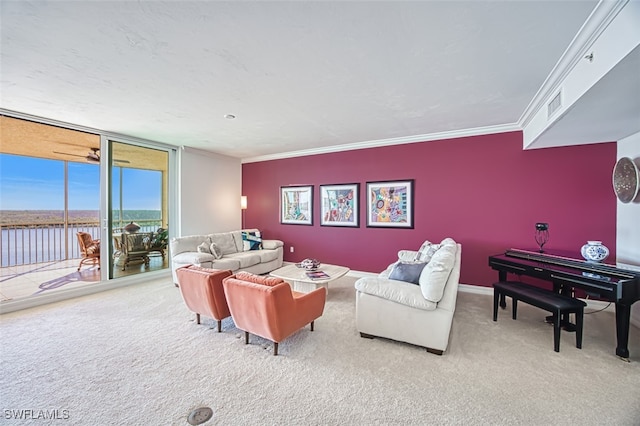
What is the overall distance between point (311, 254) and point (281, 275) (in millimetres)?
2149

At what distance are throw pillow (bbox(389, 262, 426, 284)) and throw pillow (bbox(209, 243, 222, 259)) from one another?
3280 mm

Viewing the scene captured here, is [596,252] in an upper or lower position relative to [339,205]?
lower

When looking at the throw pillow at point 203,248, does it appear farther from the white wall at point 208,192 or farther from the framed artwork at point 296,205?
the framed artwork at point 296,205

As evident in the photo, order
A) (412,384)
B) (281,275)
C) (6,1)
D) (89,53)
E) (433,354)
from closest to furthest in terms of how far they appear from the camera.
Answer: (6,1), (412,384), (89,53), (433,354), (281,275)

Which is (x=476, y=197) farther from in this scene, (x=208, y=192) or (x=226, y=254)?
(x=208, y=192)

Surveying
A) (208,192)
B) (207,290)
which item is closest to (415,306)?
(207,290)

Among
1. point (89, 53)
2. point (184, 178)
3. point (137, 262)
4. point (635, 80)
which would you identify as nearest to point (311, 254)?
point (184, 178)

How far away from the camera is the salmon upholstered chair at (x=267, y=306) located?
7.55 feet

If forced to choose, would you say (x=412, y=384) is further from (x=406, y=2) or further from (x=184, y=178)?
(x=184, y=178)

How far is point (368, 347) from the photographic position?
8.53 feet

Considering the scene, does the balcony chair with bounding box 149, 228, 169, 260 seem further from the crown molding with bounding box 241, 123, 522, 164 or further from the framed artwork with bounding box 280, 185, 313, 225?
the crown molding with bounding box 241, 123, 522, 164

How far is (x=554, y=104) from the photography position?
9.00 feet

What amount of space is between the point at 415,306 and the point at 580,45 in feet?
8.16

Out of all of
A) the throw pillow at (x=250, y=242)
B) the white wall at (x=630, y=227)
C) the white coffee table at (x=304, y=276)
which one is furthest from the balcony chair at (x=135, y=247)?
the white wall at (x=630, y=227)
